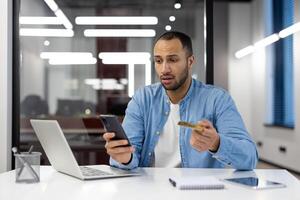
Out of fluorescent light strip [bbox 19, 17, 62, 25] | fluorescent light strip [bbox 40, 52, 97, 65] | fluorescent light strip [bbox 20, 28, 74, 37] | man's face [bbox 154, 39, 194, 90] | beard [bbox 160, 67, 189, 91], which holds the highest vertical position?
fluorescent light strip [bbox 19, 17, 62, 25]

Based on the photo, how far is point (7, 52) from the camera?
2.94 metres

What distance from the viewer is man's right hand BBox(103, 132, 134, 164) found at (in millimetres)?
1596

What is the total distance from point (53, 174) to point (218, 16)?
7.16 metres

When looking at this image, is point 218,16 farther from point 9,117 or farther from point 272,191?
point 272,191

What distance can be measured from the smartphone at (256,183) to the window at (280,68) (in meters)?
5.16

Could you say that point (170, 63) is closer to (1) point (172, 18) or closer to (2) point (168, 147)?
(2) point (168, 147)

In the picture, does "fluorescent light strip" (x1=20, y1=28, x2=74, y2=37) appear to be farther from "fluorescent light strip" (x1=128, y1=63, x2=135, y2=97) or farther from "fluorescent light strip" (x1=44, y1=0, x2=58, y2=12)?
"fluorescent light strip" (x1=128, y1=63, x2=135, y2=97)

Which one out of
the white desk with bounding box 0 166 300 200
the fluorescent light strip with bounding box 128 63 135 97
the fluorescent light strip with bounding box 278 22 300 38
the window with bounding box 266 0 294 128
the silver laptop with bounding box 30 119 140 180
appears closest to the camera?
the white desk with bounding box 0 166 300 200

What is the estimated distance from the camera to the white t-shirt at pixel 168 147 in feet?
6.85

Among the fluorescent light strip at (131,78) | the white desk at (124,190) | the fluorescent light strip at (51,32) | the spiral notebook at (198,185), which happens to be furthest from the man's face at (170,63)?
the fluorescent light strip at (51,32)

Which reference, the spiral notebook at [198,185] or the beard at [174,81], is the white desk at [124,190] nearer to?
the spiral notebook at [198,185]

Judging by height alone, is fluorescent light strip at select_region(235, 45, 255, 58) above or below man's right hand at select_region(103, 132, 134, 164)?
above

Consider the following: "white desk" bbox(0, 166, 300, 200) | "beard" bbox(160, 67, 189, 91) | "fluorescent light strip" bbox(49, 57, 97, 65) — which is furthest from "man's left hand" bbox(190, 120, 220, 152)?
"fluorescent light strip" bbox(49, 57, 97, 65)

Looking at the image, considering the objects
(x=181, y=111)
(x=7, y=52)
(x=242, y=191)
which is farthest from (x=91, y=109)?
(x=242, y=191)
